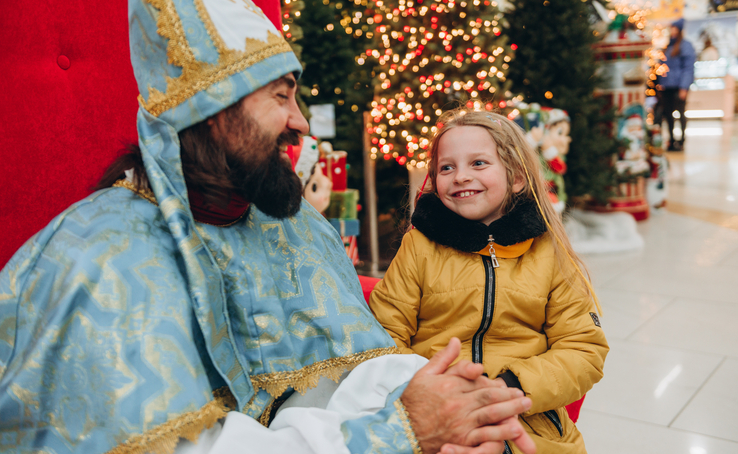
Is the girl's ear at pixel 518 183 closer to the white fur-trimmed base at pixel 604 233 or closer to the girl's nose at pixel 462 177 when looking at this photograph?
the girl's nose at pixel 462 177

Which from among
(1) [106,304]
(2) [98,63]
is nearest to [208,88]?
(1) [106,304]

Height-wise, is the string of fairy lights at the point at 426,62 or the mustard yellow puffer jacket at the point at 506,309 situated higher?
the string of fairy lights at the point at 426,62

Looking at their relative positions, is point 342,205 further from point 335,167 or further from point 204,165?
point 204,165

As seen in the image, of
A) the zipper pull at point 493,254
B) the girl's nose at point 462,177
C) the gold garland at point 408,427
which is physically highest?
the girl's nose at point 462,177

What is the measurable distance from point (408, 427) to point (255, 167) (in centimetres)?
61

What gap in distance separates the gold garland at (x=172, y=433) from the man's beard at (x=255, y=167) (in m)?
0.43

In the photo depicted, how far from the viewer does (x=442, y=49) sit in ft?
13.9

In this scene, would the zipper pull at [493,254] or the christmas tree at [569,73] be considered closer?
the zipper pull at [493,254]

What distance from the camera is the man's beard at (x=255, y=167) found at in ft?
4.00

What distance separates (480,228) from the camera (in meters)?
1.65

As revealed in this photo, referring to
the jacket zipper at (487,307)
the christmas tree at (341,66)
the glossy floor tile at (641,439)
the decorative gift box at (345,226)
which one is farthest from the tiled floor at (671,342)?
the christmas tree at (341,66)

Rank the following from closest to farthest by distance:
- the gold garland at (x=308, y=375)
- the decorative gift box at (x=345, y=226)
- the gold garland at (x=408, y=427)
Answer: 1. the gold garland at (x=408, y=427)
2. the gold garland at (x=308, y=375)
3. the decorative gift box at (x=345, y=226)

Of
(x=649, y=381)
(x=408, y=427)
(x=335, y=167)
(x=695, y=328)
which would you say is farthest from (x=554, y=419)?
(x=335, y=167)

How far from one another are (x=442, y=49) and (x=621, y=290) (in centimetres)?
224
